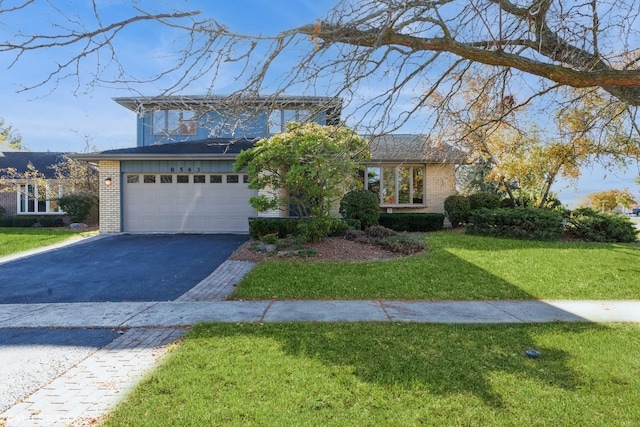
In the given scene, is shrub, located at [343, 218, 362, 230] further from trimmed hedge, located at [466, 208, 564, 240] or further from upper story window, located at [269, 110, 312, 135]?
upper story window, located at [269, 110, 312, 135]

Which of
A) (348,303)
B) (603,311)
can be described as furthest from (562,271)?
(348,303)

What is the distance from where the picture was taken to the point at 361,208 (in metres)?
13.6

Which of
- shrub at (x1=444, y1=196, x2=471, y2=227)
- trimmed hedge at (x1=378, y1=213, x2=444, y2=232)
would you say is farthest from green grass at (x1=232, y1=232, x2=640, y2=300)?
shrub at (x1=444, y1=196, x2=471, y2=227)

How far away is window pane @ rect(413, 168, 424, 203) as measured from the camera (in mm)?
16766

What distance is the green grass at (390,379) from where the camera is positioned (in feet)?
8.87

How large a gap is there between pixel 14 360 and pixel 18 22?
3.19 m

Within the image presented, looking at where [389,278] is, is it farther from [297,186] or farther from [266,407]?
[266,407]

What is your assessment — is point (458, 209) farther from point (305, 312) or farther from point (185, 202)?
point (305, 312)

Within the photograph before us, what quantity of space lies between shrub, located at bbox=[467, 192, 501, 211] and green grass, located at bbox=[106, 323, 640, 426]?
1119 cm

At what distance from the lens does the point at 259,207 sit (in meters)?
9.95

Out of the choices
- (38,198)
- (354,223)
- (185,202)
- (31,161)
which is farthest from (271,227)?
(31,161)

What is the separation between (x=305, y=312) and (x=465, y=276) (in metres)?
3.76

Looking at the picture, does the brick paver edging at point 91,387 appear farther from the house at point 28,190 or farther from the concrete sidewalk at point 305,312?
the house at point 28,190

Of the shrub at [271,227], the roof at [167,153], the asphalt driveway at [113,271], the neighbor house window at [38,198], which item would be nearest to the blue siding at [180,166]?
the roof at [167,153]
